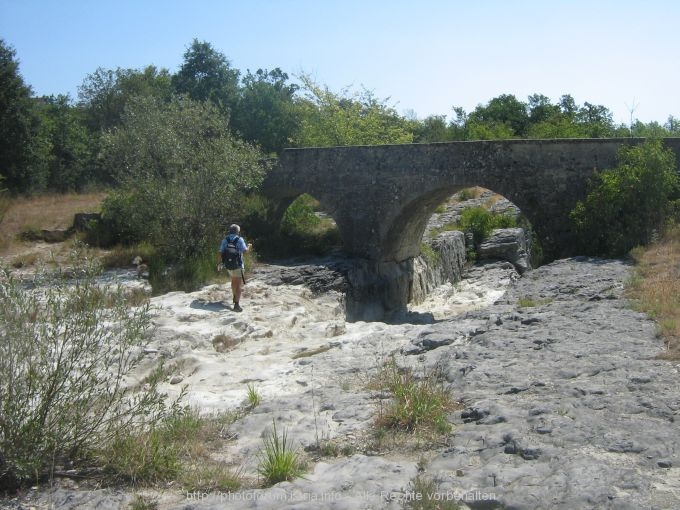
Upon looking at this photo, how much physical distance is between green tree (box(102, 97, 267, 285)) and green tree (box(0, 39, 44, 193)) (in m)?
9.41

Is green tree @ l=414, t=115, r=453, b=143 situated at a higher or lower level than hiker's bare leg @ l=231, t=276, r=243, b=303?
higher

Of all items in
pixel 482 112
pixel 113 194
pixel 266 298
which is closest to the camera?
pixel 266 298

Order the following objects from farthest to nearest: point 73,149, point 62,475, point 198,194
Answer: point 73,149, point 198,194, point 62,475

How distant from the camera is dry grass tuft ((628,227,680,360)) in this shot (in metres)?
8.30

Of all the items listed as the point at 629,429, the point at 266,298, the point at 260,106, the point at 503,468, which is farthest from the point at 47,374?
the point at 260,106

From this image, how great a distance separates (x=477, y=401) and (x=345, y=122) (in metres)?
27.7

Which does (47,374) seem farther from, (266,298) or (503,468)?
(266,298)

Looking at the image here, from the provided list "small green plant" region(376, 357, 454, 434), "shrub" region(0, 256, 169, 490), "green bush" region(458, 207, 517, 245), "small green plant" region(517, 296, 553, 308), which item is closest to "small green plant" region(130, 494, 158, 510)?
"shrub" region(0, 256, 169, 490)

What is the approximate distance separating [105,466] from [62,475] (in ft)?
1.07

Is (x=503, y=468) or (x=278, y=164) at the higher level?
(x=278, y=164)

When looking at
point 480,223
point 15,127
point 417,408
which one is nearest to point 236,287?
point 417,408

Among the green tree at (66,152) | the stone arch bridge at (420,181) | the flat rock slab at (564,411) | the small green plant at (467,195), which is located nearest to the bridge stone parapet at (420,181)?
the stone arch bridge at (420,181)

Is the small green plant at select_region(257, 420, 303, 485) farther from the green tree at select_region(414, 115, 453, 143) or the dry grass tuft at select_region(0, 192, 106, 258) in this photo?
the green tree at select_region(414, 115, 453, 143)

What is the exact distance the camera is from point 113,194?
61.9 feet
